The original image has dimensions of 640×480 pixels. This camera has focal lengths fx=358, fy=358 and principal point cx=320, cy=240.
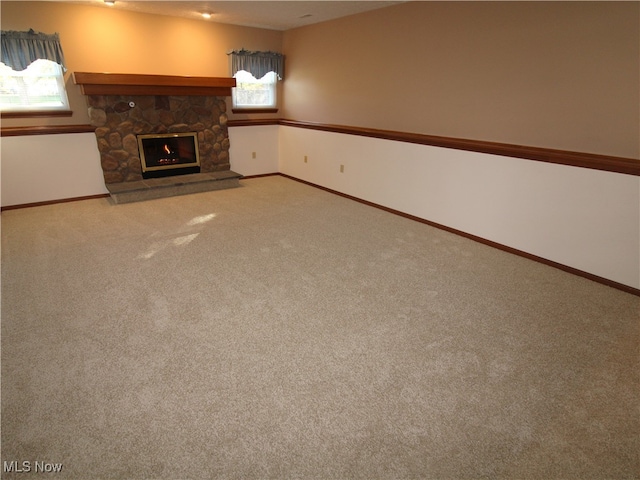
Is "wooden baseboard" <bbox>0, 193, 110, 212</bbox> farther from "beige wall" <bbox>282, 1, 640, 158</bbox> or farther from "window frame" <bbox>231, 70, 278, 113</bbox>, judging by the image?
"beige wall" <bbox>282, 1, 640, 158</bbox>

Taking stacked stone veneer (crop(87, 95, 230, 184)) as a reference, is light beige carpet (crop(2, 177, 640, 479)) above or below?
below

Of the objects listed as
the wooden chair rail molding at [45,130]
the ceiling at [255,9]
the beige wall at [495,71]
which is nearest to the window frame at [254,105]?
the ceiling at [255,9]

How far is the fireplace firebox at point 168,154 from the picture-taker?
15.6ft

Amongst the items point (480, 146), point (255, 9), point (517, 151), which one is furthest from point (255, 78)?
point (517, 151)

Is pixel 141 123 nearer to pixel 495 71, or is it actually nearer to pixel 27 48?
pixel 27 48

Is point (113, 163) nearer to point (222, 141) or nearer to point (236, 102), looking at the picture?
point (222, 141)

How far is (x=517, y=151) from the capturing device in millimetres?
3119

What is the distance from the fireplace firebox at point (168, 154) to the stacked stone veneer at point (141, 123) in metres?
0.06

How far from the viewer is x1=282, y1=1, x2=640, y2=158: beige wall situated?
8.62ft

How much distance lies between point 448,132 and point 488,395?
2816mm

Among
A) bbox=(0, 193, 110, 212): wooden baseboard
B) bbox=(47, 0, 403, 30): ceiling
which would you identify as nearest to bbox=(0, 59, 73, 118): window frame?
bbox=(47, 0, 403, 30): ceiling

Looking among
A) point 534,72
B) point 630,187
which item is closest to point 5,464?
point 630,187

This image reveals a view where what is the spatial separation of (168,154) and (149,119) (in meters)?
0.51

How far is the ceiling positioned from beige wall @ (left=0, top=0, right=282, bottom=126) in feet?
0.41
